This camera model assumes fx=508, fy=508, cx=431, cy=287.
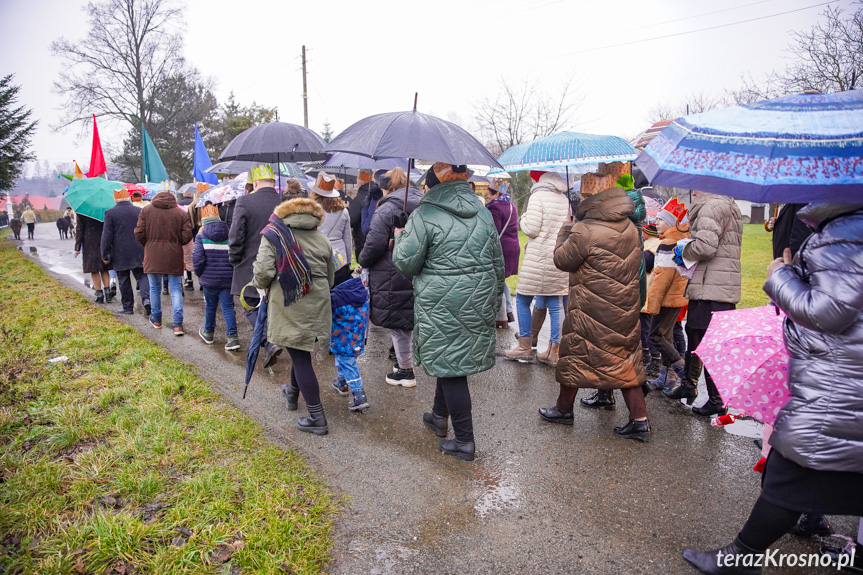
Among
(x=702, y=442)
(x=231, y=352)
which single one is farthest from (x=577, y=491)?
(x=231, y=352)

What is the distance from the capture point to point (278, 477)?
3289mm

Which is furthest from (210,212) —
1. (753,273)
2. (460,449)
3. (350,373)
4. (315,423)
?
(753,273)

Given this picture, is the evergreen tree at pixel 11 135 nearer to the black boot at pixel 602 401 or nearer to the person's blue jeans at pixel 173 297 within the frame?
the person's blue jeans at pixel 173 297

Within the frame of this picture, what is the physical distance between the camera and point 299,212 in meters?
3.90

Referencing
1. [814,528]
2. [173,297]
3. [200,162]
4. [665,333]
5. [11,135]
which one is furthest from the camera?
[11,135]

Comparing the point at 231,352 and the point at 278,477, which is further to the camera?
the point at 231,352

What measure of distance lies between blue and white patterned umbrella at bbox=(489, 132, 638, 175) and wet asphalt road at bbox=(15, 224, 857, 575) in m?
2.14

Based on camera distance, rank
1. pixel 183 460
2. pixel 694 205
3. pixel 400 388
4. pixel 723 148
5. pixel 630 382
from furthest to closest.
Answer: pixel 400 388, pixel 694 205, pixel 630 382, pixel 183 460, pixel 723 148

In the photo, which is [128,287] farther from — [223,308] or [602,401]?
[602,401]

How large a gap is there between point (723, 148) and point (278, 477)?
10.1ft

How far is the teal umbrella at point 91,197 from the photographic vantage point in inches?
316

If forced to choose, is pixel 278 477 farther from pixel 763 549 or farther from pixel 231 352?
pixel 231 352

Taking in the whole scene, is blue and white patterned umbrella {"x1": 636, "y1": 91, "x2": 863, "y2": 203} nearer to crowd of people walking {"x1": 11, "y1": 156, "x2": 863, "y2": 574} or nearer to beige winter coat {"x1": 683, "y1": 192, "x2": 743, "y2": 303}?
crowd of people walking {"x1": 11, "y1": 156, "x2": 863, "y2": 574}

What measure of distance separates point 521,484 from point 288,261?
7.48 ft
